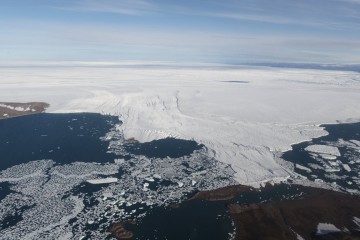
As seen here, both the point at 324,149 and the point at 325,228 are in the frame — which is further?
the point at 324,149

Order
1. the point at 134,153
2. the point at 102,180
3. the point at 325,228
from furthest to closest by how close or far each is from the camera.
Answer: the point at 134,153
the point at 102,180
the point at 325,228

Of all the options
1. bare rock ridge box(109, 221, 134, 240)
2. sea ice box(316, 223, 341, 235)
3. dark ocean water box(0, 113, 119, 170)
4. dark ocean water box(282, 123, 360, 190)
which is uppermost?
dark ocean water box(282, 123, 360, 190)

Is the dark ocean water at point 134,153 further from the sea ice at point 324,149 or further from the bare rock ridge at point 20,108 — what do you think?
the bare rock ridge at point 20,108

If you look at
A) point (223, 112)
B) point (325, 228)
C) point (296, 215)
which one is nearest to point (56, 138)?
point (223, 112)

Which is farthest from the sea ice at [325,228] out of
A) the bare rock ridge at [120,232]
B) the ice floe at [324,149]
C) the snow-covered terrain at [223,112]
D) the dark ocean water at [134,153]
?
the ice floe at [324,149]

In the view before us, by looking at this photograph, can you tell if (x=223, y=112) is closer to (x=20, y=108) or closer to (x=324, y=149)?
(x=324, y=149)

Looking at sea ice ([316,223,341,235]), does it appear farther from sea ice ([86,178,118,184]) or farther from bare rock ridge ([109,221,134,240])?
sea ice ([86,178,118,184])

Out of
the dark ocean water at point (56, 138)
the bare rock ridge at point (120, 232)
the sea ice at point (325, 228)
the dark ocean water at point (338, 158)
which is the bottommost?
A: the bare rock ridge at point (120, 232)

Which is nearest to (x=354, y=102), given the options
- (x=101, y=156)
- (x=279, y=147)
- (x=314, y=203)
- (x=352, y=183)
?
(x=279, y=147)

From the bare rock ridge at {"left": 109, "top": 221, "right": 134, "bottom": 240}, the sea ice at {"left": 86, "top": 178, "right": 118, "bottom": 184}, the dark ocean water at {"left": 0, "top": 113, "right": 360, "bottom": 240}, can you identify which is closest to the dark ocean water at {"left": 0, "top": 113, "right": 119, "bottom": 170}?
the dark ocean water at {"left": 0, "top": 113, "right": 360, "bottom": 240}

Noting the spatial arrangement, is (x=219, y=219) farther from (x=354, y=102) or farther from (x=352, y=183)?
(x=354, y=102)
